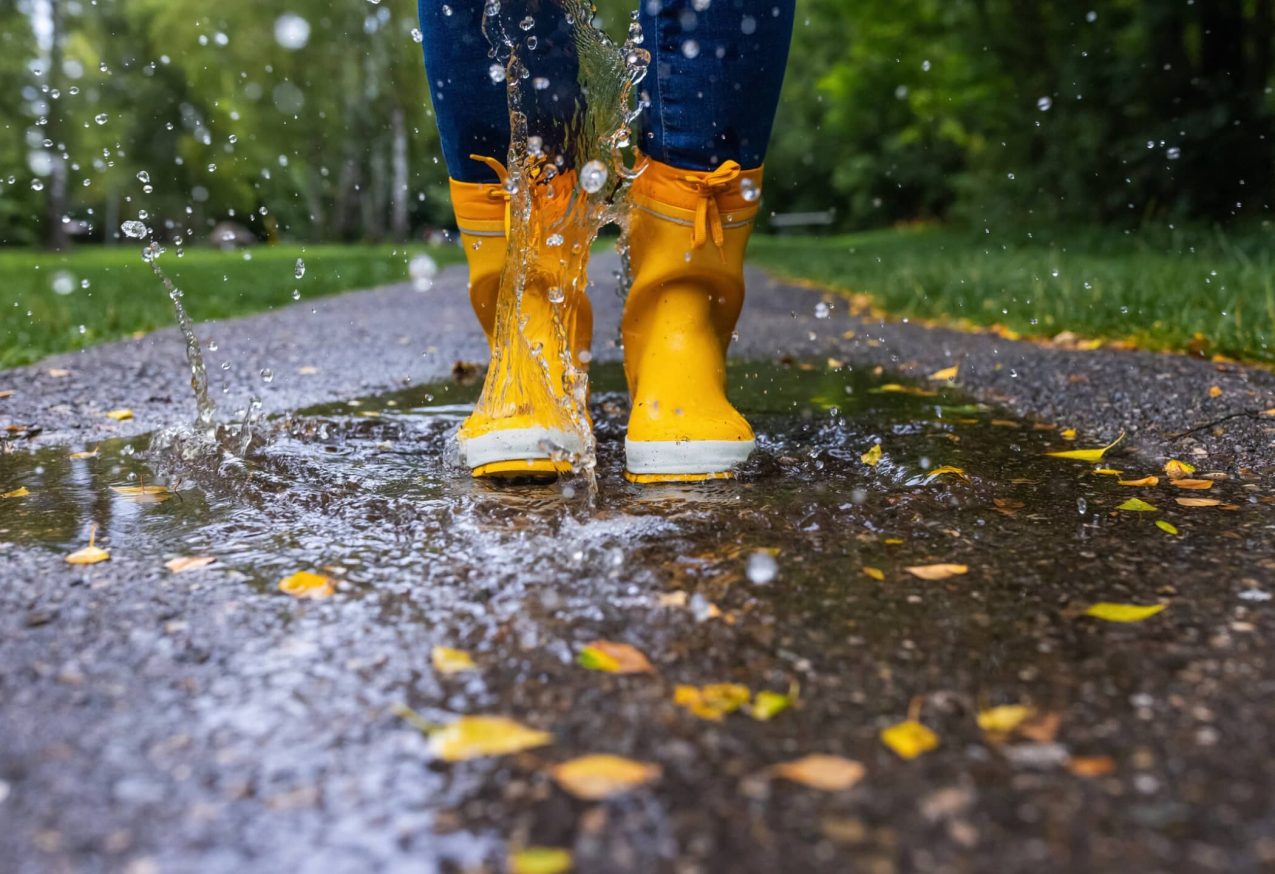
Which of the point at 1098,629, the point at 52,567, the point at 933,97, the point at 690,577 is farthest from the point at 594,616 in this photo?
the point at 933,97

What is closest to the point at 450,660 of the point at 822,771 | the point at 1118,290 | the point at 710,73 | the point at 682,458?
the point at 822,771

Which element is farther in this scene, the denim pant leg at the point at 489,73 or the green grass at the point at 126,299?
the green grass at the point at 126,299

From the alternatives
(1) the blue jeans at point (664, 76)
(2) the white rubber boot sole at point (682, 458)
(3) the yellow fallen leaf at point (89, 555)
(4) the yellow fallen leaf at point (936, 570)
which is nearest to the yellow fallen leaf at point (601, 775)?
(4) the yellow fallen leaf at point (936, 570)

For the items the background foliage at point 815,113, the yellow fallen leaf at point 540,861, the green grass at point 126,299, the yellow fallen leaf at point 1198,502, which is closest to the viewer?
the yellow fallen leaf at point 540,861

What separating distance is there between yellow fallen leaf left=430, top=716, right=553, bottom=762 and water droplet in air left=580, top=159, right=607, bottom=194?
1.21m

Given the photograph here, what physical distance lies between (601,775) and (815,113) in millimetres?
35705

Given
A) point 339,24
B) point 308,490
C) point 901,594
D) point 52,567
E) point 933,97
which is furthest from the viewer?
point 339,24

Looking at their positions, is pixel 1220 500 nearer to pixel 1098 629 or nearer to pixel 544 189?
pixel 1098 629

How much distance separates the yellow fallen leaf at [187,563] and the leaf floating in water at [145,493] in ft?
1.20

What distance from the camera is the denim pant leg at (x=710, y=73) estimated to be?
1824 millimetres

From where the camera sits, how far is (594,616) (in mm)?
1187

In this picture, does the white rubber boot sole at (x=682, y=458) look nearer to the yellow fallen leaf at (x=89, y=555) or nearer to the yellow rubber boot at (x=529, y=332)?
the yellow rubber boot at (x=529, y=332)

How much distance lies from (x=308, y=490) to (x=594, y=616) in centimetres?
79

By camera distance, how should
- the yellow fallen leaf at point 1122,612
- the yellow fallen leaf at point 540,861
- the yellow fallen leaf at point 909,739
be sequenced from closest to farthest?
the yellow fallen leaf at point 540,861, the yellow fallen leaf at point 909,739, the yellow fallen leaf at point 1122,612
